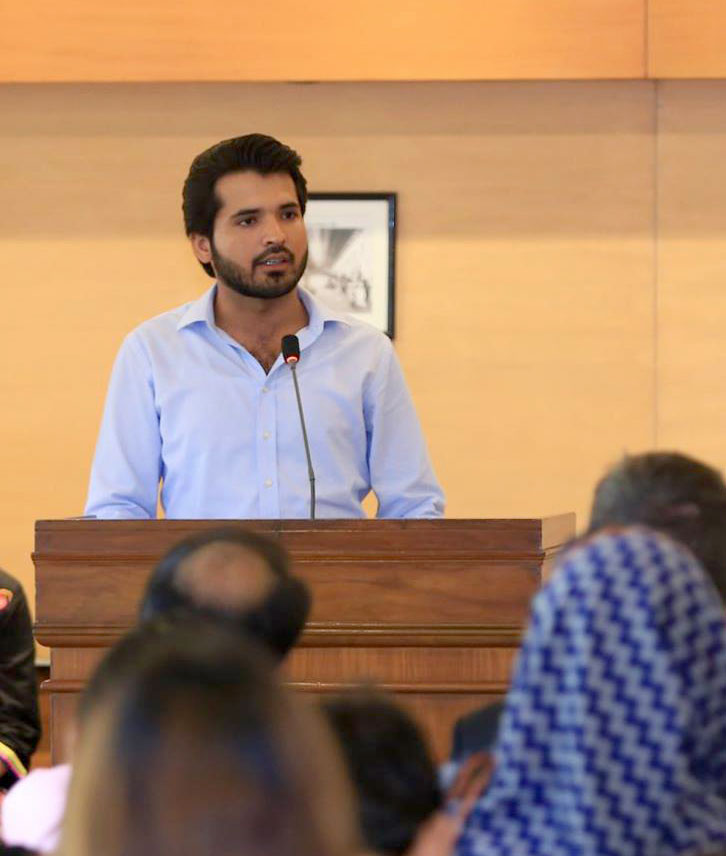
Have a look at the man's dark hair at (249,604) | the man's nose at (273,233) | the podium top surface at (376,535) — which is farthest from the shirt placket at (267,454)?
the man's dark hair at (249,604)

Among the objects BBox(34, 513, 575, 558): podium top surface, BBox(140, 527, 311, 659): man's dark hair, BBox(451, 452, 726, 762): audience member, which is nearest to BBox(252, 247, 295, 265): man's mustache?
BBox(34, 513, 575, 558): podium top surface

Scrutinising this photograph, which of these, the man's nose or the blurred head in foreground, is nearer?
the blurred head in foreground

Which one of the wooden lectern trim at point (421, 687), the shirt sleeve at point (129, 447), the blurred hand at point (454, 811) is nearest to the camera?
the blurred hand at point (454, 811)

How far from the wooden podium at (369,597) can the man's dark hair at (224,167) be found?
1039 mm

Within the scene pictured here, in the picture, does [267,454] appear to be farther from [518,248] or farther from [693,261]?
[693,261]

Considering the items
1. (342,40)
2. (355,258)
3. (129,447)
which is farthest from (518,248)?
(129,447)

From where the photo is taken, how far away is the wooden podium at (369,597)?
267 centimetres

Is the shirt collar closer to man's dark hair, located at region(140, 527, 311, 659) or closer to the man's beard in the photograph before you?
the man's beard

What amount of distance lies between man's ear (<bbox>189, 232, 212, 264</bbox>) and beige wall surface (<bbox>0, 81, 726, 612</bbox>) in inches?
75.6

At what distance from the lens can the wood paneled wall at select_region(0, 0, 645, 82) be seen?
17.5 feet

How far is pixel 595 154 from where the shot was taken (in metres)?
5.47

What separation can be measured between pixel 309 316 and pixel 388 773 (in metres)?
2.16

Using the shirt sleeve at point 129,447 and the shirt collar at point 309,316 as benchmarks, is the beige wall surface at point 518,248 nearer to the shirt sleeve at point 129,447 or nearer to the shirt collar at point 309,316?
the shirt collar at point 309,316

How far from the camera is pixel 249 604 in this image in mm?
1784
